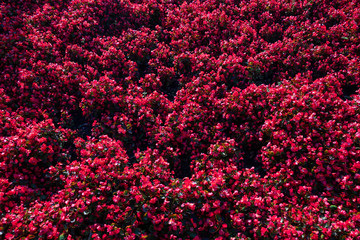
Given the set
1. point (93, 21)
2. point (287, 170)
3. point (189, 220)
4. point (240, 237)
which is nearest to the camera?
A: point (240, 237)

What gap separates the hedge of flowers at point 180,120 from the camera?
15.6 feet

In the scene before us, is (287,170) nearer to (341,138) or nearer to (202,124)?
(341,138)

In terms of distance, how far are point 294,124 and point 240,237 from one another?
302cm

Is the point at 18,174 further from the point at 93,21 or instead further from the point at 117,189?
the point at 93,21

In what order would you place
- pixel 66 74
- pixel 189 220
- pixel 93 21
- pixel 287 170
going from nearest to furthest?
pixel 189 220
pixel 287 170
pixel 66 74
pixel 93 21

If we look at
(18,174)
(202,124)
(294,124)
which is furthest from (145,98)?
(294,124)

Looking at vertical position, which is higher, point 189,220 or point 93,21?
point 93,21

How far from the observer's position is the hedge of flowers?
474 centimetres

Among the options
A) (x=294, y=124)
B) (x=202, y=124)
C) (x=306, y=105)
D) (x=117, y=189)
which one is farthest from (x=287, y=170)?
(x=117, y=189)

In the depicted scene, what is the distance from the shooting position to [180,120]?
21.3 ft

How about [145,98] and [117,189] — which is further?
[145,98]

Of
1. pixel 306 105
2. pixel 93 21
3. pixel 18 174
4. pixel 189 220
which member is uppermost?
pixel 93 21

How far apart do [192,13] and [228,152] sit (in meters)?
6.82

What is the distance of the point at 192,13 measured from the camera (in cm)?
1009
